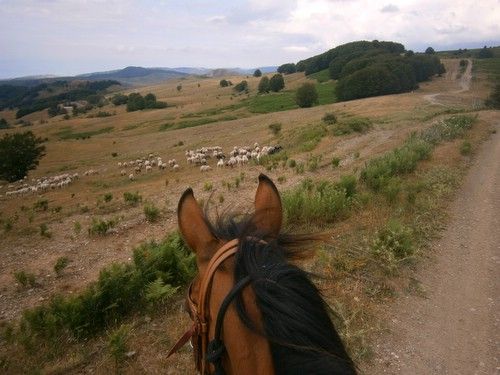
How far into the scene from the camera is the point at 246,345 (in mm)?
1327

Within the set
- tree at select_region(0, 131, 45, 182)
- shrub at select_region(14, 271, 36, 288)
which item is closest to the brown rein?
shrub at select_region(14, 271, 36, 288)

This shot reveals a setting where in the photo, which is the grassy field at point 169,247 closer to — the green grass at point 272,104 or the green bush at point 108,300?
the green bush at point 108,300

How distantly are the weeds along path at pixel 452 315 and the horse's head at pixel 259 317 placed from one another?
3193mm

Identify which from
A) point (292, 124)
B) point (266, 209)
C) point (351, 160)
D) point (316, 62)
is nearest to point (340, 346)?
point (266, 209)

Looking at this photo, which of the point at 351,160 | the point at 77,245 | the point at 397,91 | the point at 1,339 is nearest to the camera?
the point at 1,339

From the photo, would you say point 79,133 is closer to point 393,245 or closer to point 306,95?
point 306,95

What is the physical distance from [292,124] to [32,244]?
26.5 m

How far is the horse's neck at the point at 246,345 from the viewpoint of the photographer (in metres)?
1.30

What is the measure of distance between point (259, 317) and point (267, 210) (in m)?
0.62

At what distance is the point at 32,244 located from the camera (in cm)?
1033

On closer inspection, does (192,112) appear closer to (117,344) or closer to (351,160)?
(351,160)

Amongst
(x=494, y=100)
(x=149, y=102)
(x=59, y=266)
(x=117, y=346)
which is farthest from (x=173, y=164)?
(x=149, y=102)

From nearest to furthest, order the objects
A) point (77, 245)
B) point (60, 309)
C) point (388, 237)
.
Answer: point (60, 309)
point (388, 237)
point (77, 245)

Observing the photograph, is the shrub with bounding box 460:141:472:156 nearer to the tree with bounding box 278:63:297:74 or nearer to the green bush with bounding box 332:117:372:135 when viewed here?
the green bush with bounding box 332:117:372:135
